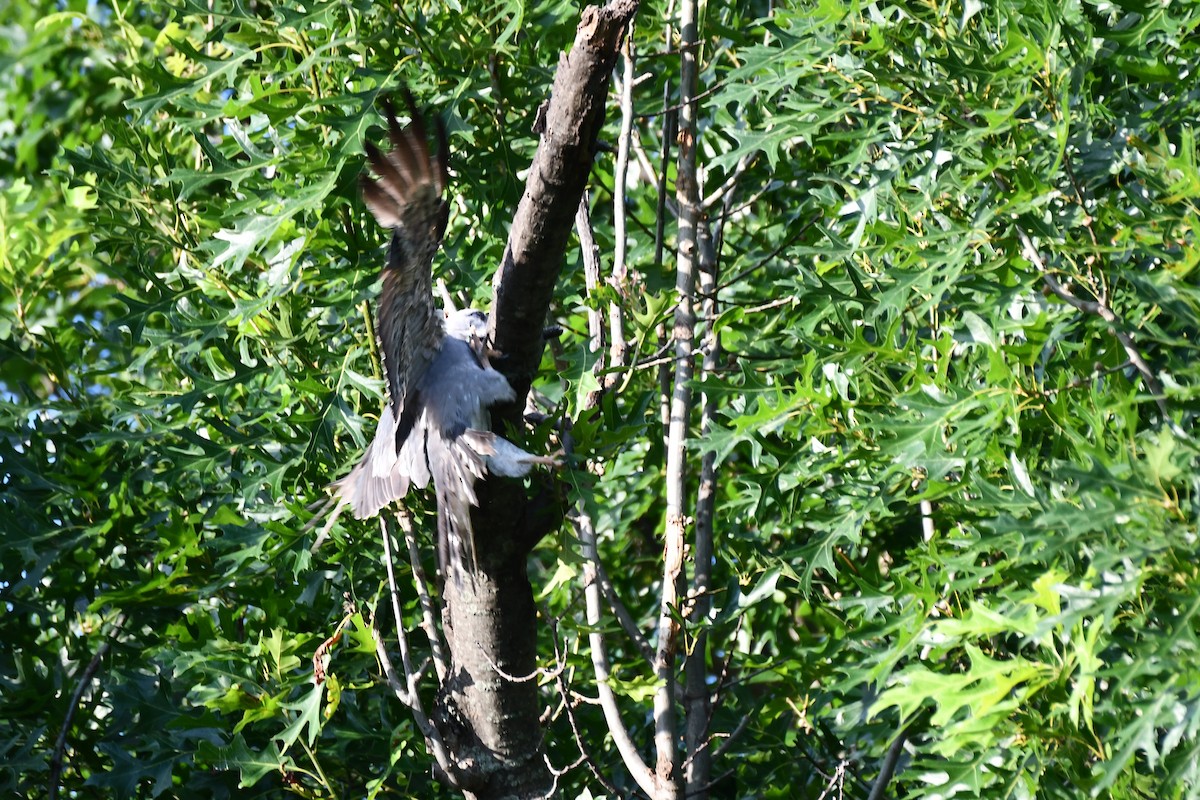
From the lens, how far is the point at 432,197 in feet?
8.45

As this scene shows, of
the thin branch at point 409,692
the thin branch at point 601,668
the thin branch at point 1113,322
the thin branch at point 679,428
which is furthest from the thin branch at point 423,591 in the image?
the thin branch at point 1113,322

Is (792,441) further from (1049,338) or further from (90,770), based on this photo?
(90,770)

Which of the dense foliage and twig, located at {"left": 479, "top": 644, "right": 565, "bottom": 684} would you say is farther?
twig, located at {"left": 479, "top": 644, "right": 565, "bottom": 684}

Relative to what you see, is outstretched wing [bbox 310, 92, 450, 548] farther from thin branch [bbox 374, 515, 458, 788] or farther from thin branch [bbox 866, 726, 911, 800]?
thin branch [bbox 866, 726, 911, 800]

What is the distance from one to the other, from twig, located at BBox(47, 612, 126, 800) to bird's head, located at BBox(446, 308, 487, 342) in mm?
1157

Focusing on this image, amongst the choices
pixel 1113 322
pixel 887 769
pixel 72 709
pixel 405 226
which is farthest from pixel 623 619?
pixel 72 709

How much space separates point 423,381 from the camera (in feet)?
9.78

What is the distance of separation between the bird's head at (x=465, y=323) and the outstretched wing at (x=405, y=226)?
0.10 metres

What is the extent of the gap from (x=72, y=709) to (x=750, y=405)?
1.84 meters

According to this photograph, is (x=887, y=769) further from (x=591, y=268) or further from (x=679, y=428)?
(x=591, y=268)

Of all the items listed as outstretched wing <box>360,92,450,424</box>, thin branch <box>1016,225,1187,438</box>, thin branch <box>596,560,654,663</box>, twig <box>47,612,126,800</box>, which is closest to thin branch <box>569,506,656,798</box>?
thin branch <box>596,560,654,663</box>

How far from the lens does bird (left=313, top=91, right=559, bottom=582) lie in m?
2.53

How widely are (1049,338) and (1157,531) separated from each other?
25.4 inches

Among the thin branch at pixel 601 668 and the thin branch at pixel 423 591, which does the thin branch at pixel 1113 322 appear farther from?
the thin branch at pixel 423 591
